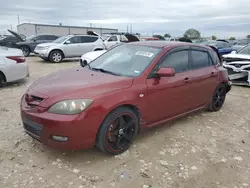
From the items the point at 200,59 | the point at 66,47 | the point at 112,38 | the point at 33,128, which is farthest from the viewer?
the point at 112,38

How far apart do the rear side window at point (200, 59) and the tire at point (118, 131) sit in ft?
6.00

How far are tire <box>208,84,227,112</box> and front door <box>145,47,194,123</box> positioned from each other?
106 cm

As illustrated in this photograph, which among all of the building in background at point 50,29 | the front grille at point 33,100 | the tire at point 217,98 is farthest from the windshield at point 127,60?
the building in background at point 50,29

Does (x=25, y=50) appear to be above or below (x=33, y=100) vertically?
below

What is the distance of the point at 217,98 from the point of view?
539cm

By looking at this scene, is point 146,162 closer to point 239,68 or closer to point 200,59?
point 200,59

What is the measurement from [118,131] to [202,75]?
2220mm

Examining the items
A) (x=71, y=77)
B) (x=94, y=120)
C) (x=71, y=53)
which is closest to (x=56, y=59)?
(x=71, y=53)

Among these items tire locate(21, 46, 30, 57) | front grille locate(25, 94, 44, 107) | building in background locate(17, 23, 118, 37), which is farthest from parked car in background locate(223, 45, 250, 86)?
building in background locate(17, 23, 118, 37)

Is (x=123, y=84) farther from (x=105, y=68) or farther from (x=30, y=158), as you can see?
(x=30, y=158)

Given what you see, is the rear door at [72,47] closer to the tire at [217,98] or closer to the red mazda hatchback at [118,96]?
the red mazda hatchback at [118,96]

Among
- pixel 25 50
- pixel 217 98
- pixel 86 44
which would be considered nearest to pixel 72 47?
pixel 86 44

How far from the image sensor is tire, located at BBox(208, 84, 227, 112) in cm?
524

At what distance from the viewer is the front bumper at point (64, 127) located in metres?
2.89
